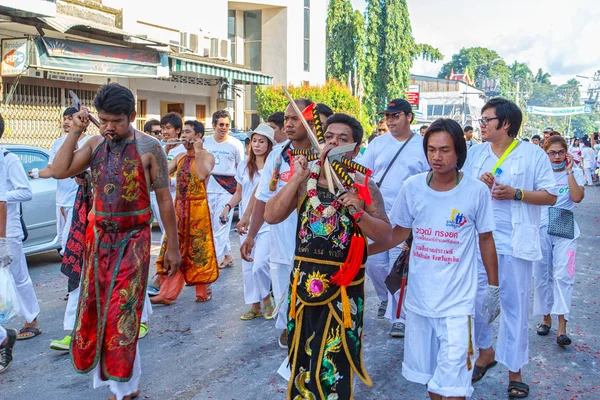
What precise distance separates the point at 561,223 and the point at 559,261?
366 millimetres

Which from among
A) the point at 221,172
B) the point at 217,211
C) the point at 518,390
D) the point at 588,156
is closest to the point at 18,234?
the point at 217,211

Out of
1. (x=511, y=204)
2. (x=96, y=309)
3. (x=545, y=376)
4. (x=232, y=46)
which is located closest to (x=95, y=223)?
(x=96, y=309)

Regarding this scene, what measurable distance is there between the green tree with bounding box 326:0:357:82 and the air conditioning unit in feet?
57.1

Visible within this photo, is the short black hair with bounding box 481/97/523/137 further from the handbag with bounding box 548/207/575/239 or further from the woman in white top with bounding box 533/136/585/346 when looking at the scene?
the woman in white top with bounding box 533/136/585/346

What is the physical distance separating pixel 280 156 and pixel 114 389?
216cm

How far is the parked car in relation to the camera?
9.46 metres

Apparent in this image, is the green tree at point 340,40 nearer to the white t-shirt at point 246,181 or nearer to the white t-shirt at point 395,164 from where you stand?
the white t-shirt at point 246,181

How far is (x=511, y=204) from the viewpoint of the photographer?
16.4ft

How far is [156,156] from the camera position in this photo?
4.64 m

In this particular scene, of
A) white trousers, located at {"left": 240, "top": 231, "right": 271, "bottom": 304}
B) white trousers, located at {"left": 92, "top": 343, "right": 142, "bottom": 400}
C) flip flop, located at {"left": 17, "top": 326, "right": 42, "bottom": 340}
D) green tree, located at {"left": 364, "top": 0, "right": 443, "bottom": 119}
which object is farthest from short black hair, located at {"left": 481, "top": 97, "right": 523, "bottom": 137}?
green tree, located at {"left": 364, "top": 0, "right": 443, "bottom": 119}

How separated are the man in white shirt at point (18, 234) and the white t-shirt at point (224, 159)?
3101 millimetres

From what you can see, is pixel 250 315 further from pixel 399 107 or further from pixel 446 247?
pixel 446 247

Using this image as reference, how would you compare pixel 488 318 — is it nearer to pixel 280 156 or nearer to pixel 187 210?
pixel 280 156

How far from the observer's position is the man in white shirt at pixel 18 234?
6.11 m
